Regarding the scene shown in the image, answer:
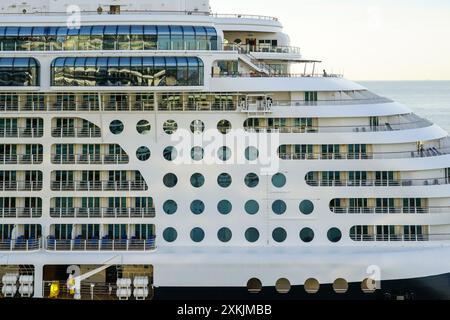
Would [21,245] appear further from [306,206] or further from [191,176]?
[306,206]

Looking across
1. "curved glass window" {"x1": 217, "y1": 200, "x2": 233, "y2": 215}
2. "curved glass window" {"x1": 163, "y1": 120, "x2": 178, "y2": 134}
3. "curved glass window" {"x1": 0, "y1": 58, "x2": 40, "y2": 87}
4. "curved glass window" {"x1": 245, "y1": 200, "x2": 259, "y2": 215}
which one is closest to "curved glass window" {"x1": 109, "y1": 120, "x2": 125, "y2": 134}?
"curved glass window" {"x1": 163, "y1": 120, "x2": 178, "y2": 134}

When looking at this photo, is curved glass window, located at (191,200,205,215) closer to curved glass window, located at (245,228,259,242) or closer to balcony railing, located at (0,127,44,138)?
curved glass window, located at (245,228,259,242)

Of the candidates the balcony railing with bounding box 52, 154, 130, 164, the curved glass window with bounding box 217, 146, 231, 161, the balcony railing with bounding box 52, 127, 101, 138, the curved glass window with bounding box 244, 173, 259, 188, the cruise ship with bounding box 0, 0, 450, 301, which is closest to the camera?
the cruise ship with bounding box 0, 0, 450, 301

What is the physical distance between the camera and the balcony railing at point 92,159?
794 inches

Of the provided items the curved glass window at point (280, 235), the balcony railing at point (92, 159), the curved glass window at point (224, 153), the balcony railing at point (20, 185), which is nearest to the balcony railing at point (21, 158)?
the balcony railing at point (92, 159)

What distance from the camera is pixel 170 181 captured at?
20.0 meters

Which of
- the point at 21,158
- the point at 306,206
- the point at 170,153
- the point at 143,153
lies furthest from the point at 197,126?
the point at 21,158

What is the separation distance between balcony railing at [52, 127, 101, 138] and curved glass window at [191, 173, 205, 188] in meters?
3.27

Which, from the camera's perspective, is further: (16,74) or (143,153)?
→ (143,153)

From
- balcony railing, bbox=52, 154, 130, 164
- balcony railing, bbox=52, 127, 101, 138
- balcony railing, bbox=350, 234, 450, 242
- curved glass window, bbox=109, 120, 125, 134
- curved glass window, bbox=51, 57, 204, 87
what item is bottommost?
balcony railing, bbox=350, 234, 450, 242

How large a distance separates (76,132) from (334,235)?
8.71 m

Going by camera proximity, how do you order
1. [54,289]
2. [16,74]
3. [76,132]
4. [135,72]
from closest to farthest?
[135,72] → [54,289] → [16,74] → [76,132]

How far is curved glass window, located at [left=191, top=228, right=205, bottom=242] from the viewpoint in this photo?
19875mm
